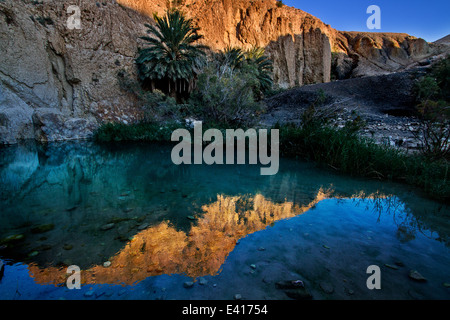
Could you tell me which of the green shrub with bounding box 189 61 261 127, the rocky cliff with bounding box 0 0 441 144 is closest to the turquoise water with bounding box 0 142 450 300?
the green shrub with bounding box 189 61 261 127

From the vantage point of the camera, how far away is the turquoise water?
1810 millimetres

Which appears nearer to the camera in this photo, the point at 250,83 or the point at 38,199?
the point at 38,199

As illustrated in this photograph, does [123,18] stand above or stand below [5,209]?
above

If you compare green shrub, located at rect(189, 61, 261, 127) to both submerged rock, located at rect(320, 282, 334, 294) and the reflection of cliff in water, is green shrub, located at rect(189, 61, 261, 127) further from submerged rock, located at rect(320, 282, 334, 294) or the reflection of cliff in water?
submerged rock, located at rect(320, 282, 334, 294)

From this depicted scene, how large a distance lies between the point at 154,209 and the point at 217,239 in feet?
4.32

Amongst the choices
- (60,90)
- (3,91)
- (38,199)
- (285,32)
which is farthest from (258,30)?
(38,199)

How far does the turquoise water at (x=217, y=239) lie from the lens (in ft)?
5.94

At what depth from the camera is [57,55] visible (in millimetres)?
13867

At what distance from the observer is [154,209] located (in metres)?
3.43

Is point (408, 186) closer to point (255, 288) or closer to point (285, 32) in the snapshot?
point (255, 288)
